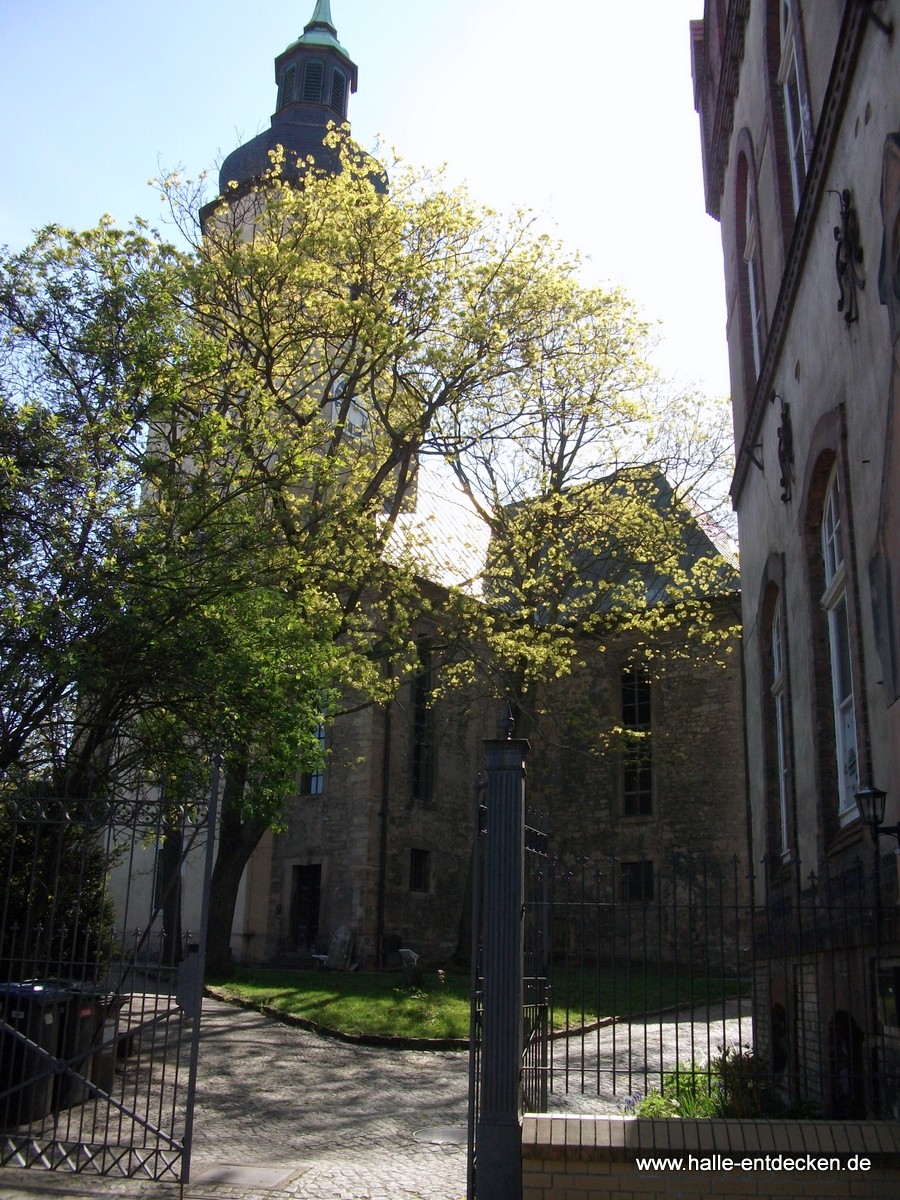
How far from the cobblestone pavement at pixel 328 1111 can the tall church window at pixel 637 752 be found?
11979 millimetres

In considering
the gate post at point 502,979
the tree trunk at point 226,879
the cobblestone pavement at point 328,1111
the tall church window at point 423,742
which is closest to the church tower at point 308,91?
the tall church window at point 423,742

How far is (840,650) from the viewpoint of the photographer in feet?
29.1

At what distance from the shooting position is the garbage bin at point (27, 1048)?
25.5 ft

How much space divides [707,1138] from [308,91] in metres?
42.3

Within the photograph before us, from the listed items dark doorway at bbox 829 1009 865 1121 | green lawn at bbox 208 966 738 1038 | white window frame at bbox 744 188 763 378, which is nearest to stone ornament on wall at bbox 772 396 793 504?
white window frame at bbox 744 188 763 378

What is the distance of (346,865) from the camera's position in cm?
2483

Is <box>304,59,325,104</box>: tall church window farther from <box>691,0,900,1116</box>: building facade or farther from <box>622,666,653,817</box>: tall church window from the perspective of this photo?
<box>691,0,900,1116</box>: building facade

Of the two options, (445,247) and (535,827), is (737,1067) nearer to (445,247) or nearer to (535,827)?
(535,827)

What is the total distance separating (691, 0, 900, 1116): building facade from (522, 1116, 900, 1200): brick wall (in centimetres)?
66

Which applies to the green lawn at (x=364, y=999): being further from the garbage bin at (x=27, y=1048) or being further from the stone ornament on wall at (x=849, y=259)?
the stone ornament on wall at (x=849, y=259)

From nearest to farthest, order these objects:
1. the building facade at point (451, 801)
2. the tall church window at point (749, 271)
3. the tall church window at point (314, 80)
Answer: the tall church window at point (749, 271), the building facade at point (451, 801), the tall church window at point (314, 80)

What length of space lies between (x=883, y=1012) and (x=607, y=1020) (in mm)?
8802

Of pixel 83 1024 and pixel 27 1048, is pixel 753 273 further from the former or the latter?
pixel 27 1048

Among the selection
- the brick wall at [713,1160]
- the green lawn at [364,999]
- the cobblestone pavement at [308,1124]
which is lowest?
the cobblestone pavement at [308,1124]
